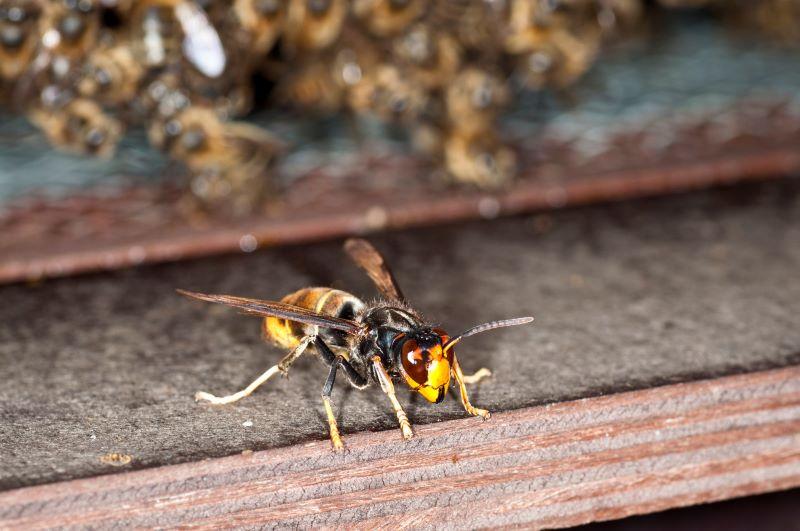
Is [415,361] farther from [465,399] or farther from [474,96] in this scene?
[474,96]

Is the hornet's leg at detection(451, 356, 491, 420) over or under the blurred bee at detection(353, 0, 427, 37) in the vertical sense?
under

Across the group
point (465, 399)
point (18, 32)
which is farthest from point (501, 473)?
point (18, 32)

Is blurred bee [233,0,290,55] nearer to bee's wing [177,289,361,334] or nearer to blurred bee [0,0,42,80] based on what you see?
blurred bee [0,0,42,80]

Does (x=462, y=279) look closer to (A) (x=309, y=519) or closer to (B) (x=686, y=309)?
(B) (x=686, y=309)

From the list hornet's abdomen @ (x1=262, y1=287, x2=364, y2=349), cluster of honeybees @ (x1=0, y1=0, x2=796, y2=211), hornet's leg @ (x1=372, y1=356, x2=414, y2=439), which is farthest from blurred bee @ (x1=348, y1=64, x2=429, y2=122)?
hornet's leg @ (x1=372, y1=356, x2=414, y2=439)

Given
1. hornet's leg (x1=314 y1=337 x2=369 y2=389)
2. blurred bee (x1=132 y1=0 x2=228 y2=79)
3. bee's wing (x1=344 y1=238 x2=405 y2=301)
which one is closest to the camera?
hornet's leg (x1=314 y1=337 x2=369 y2=389)

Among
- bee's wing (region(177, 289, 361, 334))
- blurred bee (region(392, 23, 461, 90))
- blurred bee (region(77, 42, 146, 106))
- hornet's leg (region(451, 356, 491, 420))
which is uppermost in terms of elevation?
blurred bee (region(77, 42, 146, 106))

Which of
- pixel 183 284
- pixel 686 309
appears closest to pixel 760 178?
pixel 686 309

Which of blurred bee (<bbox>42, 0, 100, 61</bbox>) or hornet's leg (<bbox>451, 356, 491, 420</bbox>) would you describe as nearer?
hornet's leg (<bbox>451, 356, 491, 420</bbox>)
